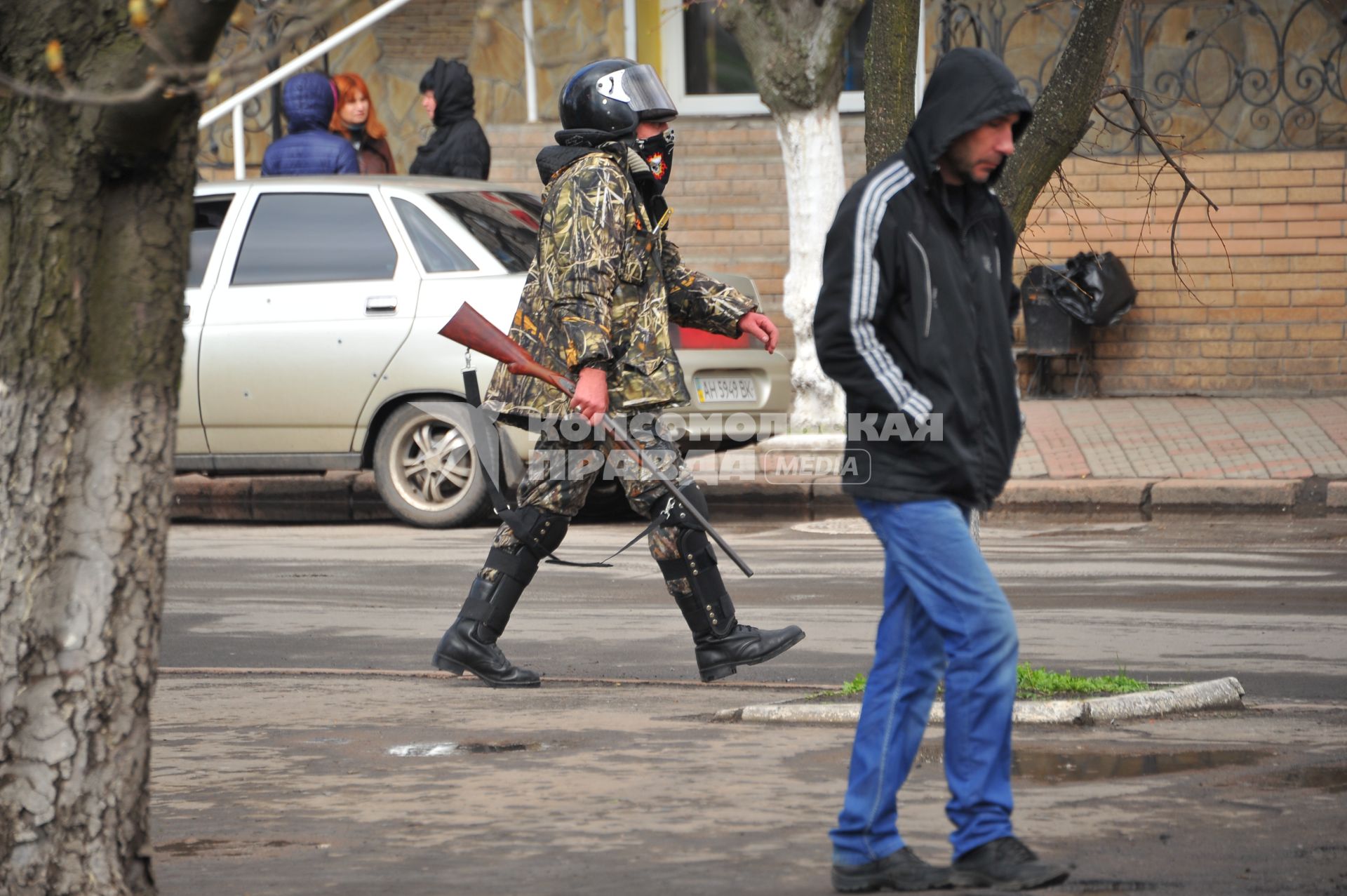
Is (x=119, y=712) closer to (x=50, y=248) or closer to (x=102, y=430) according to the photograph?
(x=102, y=430)

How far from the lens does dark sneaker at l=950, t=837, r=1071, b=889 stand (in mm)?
A: 3941

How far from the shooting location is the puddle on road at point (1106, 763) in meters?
4.99

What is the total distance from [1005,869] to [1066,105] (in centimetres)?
270

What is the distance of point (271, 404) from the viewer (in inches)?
435

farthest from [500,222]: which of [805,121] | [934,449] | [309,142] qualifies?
[934,449]

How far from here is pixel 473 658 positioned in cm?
643

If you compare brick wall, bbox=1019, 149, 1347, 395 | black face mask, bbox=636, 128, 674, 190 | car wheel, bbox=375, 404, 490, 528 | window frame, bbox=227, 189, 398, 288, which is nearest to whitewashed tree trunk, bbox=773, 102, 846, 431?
brick wall, bbox=1019, 149, 1347, 395

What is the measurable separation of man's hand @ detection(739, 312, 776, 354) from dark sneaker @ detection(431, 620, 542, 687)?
50.3 inches

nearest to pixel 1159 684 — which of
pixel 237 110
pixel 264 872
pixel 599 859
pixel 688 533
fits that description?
pixel 688 533

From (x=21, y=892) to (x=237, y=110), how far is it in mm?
12013

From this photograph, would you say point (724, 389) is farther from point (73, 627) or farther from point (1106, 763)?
point (73, 627)

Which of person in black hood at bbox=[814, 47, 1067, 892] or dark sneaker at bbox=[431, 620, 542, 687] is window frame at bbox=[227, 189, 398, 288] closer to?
dark sneaker at bbox=[431, 620, 542, 687]

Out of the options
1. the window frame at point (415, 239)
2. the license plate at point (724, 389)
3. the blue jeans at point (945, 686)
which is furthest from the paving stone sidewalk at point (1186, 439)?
the blue jeans at point (945, 686)

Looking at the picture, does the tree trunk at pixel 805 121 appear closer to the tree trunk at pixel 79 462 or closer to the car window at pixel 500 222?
the car window at pixel 500 222
